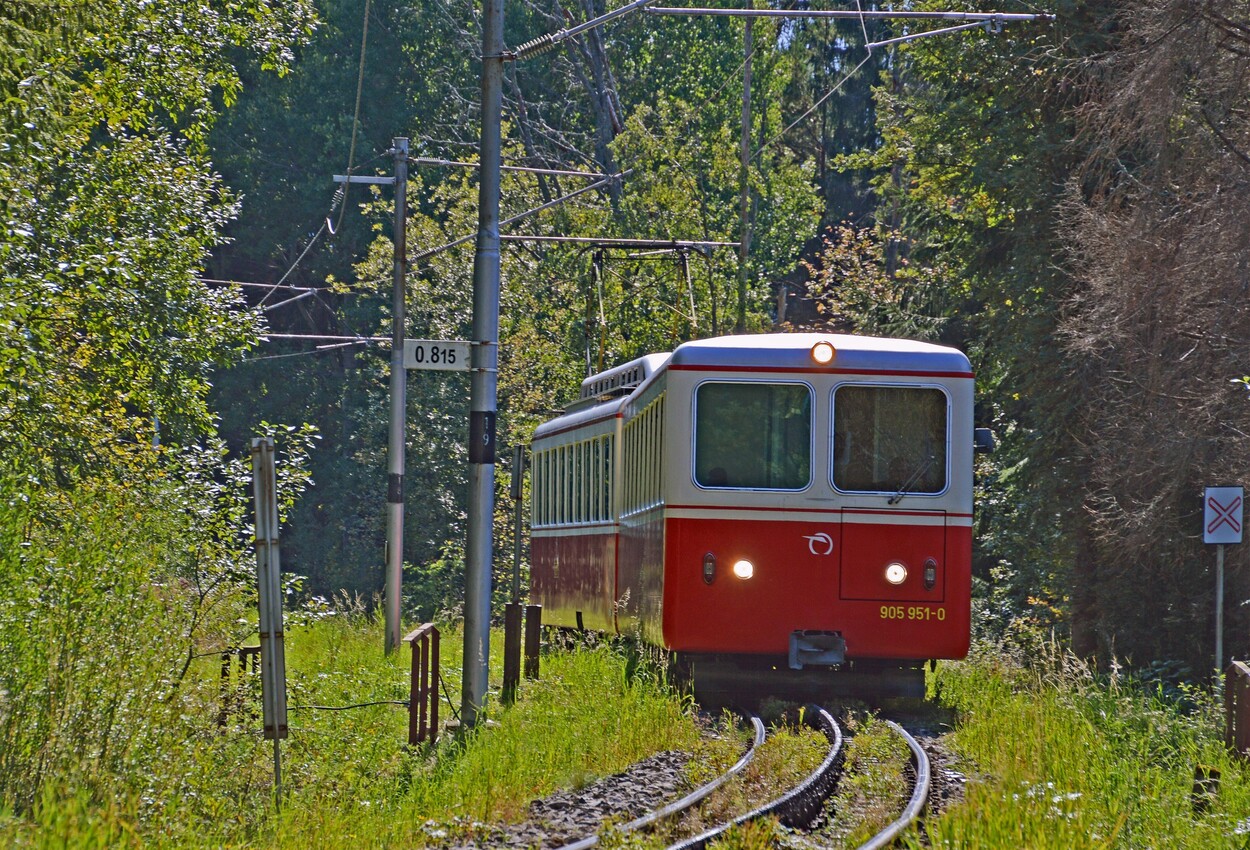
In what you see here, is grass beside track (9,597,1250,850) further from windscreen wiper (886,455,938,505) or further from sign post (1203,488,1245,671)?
sign post (1203,488,1245,671)

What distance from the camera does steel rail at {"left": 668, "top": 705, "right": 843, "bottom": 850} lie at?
759 centimetres

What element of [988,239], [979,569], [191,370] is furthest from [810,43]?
[191,370]

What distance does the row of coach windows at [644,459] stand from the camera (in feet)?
43.3

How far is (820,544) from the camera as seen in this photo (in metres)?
12.7

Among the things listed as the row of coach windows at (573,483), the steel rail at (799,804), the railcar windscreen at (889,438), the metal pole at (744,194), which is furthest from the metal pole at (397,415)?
the steel rail at (799,804)

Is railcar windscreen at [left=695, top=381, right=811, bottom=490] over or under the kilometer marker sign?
under

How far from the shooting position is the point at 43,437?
13570mm

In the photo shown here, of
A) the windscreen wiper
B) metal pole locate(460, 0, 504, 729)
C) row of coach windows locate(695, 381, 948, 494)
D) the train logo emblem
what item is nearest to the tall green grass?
the train logo emblem

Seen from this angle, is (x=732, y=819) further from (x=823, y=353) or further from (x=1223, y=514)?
(x=1223, y=514)

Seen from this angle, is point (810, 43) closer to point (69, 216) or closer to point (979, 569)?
point (979, 569)

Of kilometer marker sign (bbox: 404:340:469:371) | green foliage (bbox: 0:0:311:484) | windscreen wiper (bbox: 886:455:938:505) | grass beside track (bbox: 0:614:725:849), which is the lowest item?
grass beside track (bbox: 0:614:725:849)

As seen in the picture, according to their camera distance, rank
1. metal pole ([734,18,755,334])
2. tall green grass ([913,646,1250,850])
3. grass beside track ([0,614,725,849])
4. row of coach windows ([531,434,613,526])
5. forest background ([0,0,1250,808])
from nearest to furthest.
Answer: tall green grass ([913,646,1250,850])
grass beside track ([0,614,725,849])
forest background ([0,0,1250,808])
row of coach windows ([531,434,613,526])
metal pole ([734,18,755,334])

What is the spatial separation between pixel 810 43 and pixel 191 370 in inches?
1651

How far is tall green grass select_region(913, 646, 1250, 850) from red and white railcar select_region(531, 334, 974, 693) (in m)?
1.04
